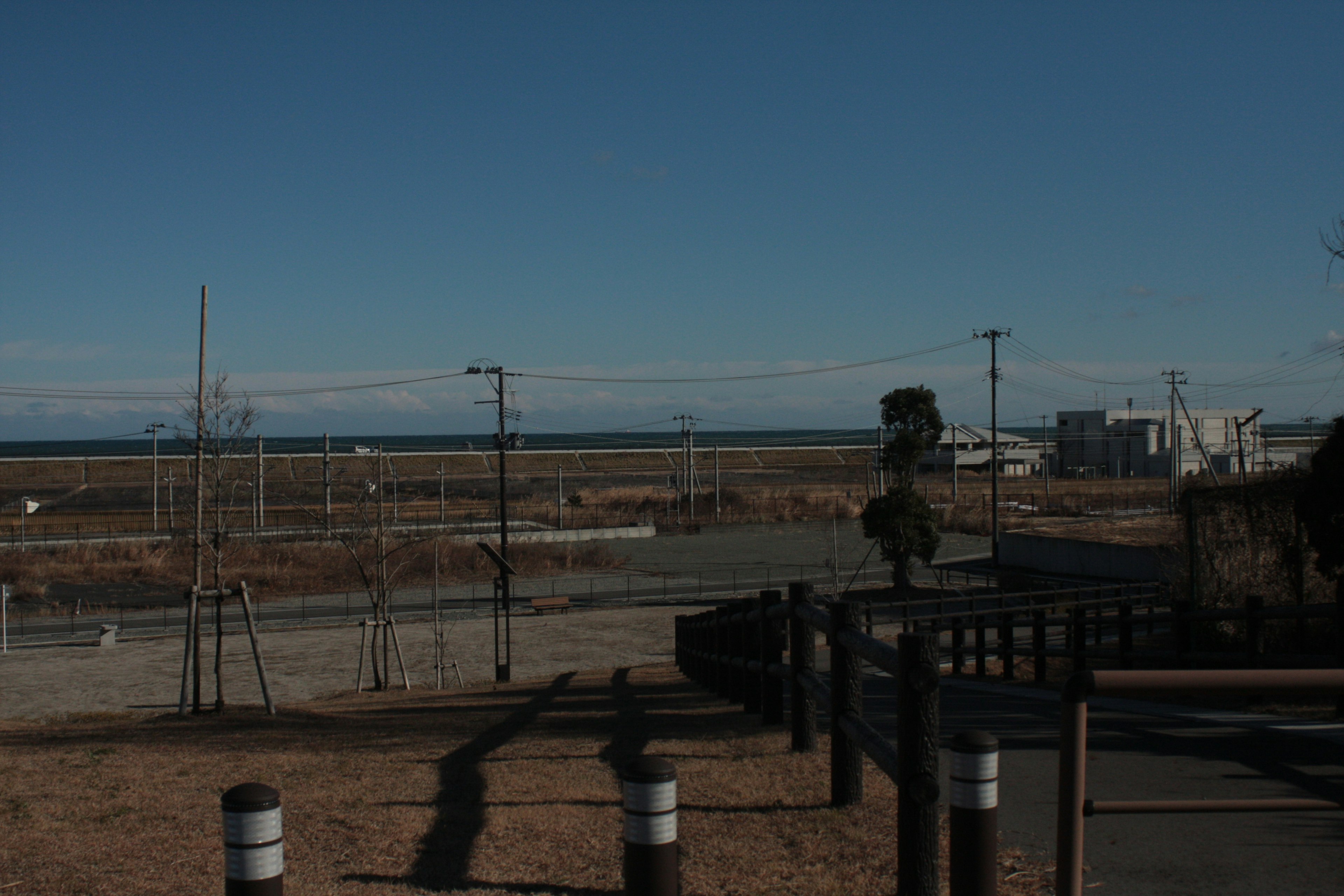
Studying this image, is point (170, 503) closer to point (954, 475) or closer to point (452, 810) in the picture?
point (954, 475)

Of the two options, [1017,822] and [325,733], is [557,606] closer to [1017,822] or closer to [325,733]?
[325,733]

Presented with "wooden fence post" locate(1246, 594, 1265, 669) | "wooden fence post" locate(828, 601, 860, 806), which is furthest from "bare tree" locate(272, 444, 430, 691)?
"wooden fence post" locate(828, 601, 860, 806)

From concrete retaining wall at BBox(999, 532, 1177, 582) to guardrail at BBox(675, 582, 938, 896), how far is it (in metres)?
25.0

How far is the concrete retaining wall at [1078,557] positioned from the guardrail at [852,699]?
2502 centimetres

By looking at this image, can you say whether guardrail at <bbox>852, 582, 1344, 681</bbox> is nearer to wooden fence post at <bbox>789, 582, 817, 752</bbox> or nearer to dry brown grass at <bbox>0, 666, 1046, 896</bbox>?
wooden fence post at <bbox>789, 582, 817, 752</bbox>

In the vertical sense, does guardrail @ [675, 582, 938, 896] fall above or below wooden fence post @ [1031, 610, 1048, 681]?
above

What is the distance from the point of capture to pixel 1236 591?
47.7 ft

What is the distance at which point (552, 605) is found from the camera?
37.7m

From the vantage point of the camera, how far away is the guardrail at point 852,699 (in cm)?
429

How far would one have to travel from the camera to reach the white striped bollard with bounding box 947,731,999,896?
12.5 feet

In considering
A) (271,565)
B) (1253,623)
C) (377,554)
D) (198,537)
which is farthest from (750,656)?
(271,565)

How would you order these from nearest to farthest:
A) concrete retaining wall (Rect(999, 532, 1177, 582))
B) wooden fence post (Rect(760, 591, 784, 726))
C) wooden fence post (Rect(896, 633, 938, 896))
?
wooden fence post (Rect(896, 633, 938, 896)) → wooden fence post (Rect(760, 591, 784, 726)) → concrete retaining wall (Rect(999, 532, 1177, 582))

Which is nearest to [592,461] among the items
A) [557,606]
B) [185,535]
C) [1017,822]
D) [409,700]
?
[185,535]

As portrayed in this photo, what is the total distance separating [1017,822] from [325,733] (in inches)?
280
